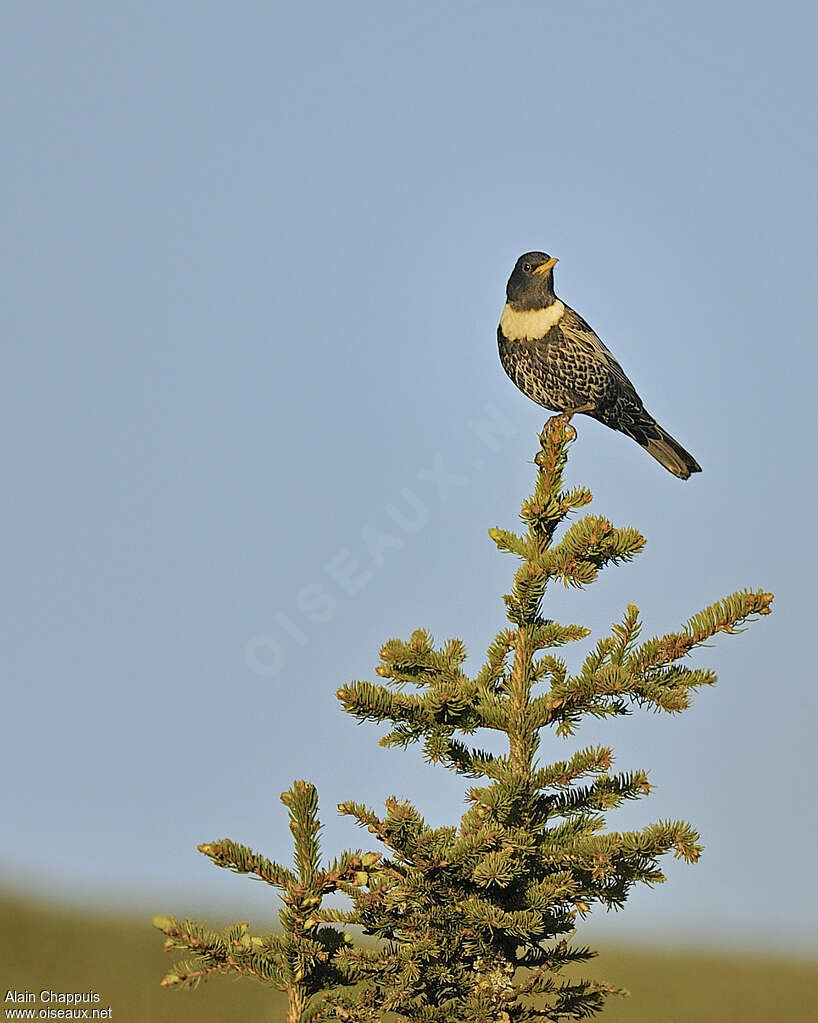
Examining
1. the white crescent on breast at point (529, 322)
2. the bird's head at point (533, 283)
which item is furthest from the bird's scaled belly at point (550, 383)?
the bird's head at point (533, 283)

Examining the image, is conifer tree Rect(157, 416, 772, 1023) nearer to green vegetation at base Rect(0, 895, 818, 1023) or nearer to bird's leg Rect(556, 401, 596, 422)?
green vegetation at base Rect(0, 895, 818, 1023)

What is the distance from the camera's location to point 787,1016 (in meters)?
8.46

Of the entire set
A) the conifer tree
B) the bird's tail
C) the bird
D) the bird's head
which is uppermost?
the bird's head

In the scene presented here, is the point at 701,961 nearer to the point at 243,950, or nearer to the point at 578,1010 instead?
the point at 578,1010

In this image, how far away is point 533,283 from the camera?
28.8ft

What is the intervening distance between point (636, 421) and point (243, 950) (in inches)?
249

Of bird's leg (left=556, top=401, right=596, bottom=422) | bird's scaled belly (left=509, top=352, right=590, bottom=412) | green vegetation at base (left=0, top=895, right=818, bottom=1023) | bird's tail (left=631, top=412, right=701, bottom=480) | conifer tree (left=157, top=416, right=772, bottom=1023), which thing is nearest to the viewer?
conifer tree (left=157, top=416, right=772, bottom=1023)

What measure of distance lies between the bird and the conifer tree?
420cm

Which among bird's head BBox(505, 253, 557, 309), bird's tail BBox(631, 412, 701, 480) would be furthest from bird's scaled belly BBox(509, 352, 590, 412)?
bird's tail BBox(631, 412, 701, 480)

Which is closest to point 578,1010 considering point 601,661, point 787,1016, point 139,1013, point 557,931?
point 557,931

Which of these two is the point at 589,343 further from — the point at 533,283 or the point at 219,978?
the point at 219,978

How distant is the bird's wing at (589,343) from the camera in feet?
28.2

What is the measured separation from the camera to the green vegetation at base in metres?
6.98

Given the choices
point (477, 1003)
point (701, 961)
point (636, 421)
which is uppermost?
point (636, 421)
